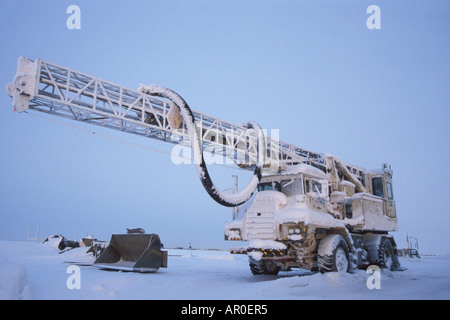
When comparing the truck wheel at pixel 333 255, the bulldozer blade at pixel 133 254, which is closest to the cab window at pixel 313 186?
the truck wheel at pixel 333 255

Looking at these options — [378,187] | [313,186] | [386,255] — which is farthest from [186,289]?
[378,187]

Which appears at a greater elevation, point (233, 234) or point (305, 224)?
point (305, 224)

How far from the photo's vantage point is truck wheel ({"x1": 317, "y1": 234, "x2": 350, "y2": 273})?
954 centimetres

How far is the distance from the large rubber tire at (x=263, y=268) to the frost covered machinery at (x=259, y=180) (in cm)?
3

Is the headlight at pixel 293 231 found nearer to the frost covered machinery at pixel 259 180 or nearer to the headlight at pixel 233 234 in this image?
the frost covered machinery at pixel 259 180

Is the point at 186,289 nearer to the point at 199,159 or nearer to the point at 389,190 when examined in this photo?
the point at 199,159

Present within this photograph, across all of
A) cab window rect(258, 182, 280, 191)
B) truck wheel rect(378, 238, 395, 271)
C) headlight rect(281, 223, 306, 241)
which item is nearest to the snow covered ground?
headlight rect(281, 223, 306, 241)

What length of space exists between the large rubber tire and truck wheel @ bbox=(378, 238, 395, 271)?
13.3ft

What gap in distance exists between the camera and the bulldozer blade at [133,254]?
1013 centimetres

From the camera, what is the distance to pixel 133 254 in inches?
440

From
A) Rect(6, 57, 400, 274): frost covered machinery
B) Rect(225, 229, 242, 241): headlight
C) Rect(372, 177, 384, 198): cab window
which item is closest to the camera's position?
Rect(6, 57, 400, 274): frost covered machinery

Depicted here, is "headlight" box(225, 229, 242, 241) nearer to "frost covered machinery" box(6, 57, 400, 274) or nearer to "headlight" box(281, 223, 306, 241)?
"frost covered machinery" box(6, 57, 400, 274)

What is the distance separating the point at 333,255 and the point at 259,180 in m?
2.89
